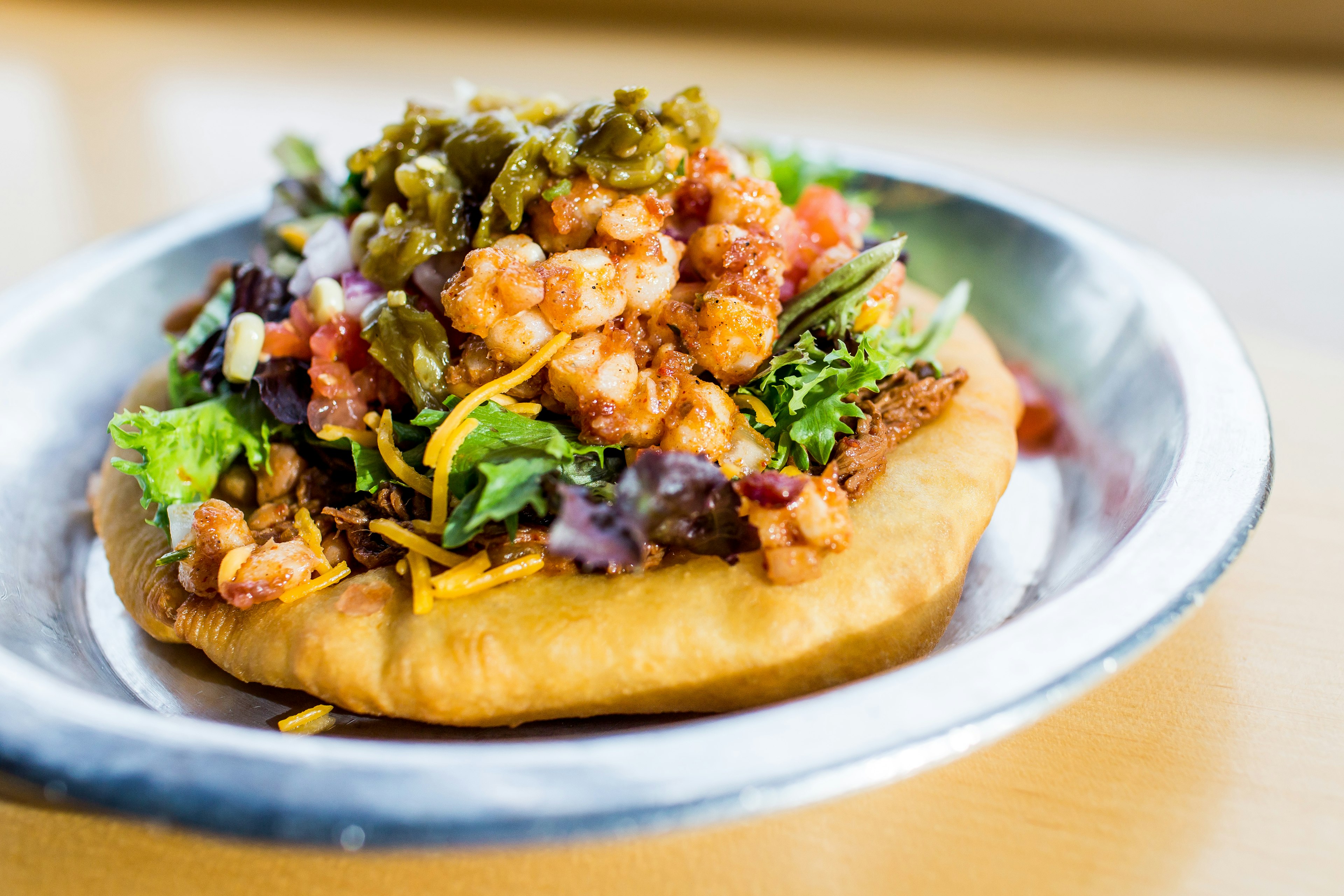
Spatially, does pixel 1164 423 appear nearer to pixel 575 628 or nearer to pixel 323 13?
pixel 575 628

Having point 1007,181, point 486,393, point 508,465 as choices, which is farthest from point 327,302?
point 1007,181

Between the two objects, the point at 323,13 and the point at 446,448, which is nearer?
the point at 446,448

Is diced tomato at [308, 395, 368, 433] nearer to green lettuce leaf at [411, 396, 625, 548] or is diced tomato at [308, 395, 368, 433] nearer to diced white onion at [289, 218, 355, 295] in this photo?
green lettuce leaf at [411, 396, 625, 548]

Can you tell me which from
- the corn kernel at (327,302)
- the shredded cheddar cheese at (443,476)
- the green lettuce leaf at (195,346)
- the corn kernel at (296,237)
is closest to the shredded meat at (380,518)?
the shredded cheddar cheese at (443,476)

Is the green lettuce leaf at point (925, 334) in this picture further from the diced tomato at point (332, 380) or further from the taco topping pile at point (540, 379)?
the diced tomato at point (332, 380)

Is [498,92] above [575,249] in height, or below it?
above

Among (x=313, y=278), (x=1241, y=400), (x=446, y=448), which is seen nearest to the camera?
(x=446, y=448)

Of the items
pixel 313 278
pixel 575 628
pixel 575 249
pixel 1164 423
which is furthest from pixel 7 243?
pixel 1164 423
